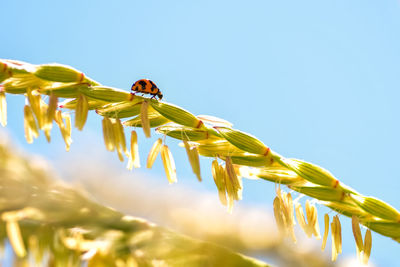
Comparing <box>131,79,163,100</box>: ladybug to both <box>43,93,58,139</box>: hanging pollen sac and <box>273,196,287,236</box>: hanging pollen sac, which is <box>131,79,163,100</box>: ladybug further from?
<box>273,196,287,236</box>: hanging pollen sac

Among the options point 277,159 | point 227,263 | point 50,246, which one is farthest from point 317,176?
point 50,246

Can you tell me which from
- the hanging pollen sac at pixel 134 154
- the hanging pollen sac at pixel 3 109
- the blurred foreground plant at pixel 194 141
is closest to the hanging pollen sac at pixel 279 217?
the blurred foreground plant at pixel 194 141

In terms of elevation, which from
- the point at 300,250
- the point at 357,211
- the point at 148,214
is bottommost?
the point at 300,250

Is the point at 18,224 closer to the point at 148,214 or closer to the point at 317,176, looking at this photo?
the point at 148,214

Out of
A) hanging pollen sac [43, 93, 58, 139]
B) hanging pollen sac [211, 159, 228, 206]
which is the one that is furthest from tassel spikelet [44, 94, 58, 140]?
hanging pollen sac [211, 159, 228, 206]

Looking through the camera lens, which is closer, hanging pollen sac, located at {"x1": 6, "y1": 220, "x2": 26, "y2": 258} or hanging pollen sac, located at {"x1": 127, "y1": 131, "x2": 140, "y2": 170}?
hanging pollen sac, located at {"x1": 6, "y1": 220, "x2": 26, "y2": 258}

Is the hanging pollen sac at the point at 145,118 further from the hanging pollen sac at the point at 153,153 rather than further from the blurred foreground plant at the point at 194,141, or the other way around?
the hanging pollen sac at the point at 153,153
